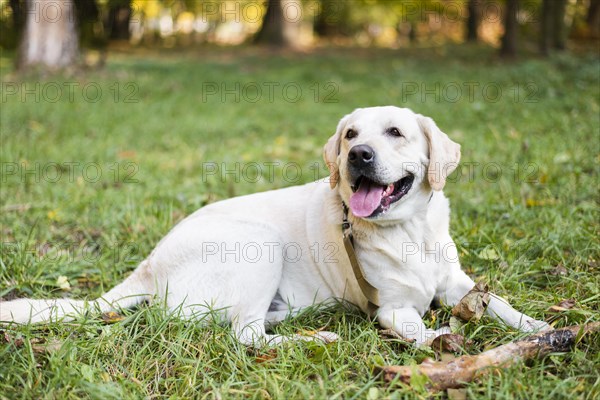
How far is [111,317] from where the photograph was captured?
3.05 m

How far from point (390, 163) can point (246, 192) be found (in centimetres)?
257

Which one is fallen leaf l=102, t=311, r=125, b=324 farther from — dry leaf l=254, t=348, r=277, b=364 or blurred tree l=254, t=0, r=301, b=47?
blurred tree l=254, t=0, r=301, b=47

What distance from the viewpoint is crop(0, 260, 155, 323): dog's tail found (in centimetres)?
290

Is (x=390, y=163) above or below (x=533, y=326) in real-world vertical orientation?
above

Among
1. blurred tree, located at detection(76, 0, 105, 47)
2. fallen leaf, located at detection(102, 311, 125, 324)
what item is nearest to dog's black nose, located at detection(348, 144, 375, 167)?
fallen leaf, located at detection(102, 311, 125, 324)

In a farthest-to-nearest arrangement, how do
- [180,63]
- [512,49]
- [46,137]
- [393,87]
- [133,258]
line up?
[180,63], [512,49], [393,87], [46,137], [133,258]

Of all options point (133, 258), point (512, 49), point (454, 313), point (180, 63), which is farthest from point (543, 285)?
point (180, 63)

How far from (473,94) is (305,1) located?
59.0 ft

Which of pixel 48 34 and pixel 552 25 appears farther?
pixel 552 25

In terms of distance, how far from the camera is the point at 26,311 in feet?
9.55

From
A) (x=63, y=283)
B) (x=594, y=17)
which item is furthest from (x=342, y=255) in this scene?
(x=594, y=17)

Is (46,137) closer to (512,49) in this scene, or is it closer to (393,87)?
(393,87)

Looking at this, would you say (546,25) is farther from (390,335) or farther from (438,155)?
(390,335)

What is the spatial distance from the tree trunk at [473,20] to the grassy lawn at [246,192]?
1157 centimetres
